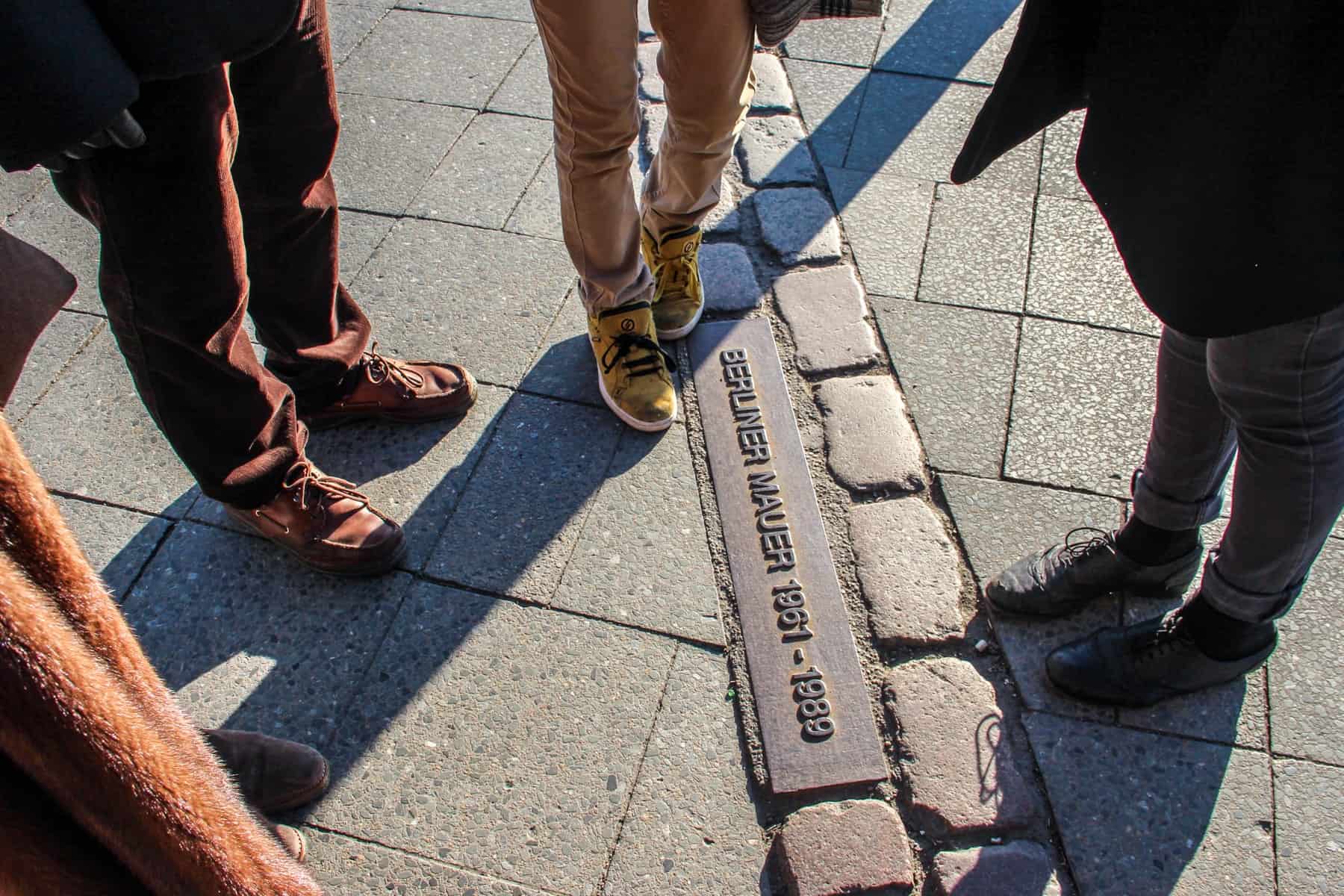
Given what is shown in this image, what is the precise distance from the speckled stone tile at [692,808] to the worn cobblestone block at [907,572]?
0.43 meters

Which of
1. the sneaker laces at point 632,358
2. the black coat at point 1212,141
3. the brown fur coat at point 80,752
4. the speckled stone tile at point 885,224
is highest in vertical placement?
the black coat at point 1212,141

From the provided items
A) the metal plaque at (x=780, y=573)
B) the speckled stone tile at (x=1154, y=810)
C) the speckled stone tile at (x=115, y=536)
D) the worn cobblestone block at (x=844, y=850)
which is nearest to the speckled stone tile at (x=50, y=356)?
the speckled stone tile at (x=115, y=536)

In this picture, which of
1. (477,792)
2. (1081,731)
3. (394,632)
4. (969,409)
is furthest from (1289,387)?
(394,632)

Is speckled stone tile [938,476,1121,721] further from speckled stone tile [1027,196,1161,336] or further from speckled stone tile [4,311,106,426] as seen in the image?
speckled stone tile [4,311,106,426]

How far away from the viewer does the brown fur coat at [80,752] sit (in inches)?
40.1

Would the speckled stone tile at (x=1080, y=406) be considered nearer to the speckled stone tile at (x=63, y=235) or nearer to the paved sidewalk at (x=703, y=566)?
the paved sidewalk at (x=703, y=566)

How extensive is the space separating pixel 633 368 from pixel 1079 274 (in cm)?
148


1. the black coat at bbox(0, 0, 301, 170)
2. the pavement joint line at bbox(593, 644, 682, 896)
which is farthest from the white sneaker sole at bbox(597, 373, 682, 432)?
the black coat at bbox(0, 0, 301, 170)

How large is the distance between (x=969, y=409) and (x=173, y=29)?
6.77ft

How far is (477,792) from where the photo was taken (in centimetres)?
200

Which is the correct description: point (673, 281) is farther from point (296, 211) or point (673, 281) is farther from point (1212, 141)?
point (1212, 141)

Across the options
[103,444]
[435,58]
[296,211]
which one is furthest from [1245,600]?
[435,58]

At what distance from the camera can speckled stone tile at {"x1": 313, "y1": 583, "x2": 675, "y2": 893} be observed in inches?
76.3

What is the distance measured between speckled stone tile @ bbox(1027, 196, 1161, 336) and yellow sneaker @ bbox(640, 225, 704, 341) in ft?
3.39
